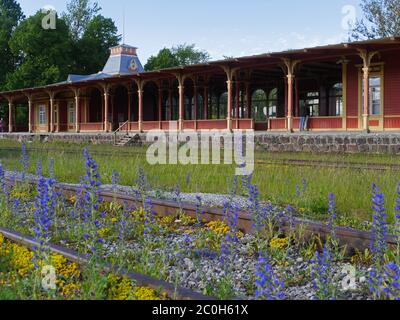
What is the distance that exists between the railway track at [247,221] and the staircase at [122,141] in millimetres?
19353

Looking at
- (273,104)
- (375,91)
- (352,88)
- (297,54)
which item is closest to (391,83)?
(375,91)

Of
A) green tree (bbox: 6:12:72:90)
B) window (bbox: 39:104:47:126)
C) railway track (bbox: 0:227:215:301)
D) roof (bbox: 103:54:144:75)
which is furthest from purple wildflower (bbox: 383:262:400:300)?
green tree (bbox: 6:12:72:90)

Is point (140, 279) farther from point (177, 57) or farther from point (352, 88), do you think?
point (177, 57)

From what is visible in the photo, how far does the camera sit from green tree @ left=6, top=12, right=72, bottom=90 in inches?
1909

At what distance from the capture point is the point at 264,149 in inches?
885

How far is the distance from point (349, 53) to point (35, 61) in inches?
1413

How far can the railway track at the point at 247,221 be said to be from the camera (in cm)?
471

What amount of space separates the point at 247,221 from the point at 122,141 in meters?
23.3

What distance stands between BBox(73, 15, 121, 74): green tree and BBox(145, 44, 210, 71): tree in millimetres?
5240

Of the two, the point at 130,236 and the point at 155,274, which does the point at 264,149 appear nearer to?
the point at 130,236

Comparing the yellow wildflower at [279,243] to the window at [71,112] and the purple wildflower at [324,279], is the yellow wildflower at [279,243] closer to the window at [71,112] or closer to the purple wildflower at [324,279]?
the purple wildflower at [324,279]

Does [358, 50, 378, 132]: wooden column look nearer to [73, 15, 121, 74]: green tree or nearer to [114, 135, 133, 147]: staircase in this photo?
[114, 135, 133, 147]: staircase

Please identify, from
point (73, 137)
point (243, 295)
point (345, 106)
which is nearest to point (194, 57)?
point (73, 137)

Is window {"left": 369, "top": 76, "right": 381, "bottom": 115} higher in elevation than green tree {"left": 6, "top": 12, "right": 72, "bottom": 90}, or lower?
lower
